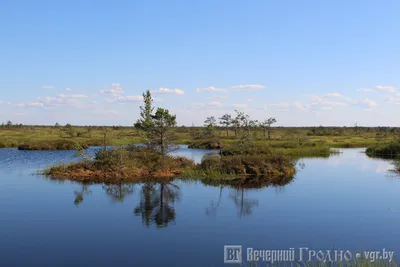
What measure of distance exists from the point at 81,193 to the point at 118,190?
3.19 metres

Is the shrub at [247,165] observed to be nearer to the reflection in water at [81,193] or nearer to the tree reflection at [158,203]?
the tree reflection at [158,203]

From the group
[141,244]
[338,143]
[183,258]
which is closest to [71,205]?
[141,244]

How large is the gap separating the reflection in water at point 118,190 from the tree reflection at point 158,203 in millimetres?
1188

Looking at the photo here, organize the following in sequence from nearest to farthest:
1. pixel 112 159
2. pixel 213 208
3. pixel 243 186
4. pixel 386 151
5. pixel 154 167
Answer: pixel 213 208 → pixel 243 186 → pixel 112 159 → pixel 154 167 → pixel 386 151

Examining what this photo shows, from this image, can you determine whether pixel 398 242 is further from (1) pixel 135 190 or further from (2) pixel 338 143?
(2) pixel 338 143

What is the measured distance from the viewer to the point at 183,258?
17.4 metres

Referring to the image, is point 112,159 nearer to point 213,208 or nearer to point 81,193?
point 81,193

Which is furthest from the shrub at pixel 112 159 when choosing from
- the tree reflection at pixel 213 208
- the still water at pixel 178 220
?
the tree reflection at pixel 213 208

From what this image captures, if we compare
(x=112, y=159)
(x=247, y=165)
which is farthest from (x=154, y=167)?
(x=247, y=165)

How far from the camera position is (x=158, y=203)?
29.6 m

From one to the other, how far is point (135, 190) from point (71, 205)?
751cm

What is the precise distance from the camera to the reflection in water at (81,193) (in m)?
29.5

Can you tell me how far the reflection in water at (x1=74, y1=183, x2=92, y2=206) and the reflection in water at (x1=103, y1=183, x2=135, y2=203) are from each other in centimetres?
160

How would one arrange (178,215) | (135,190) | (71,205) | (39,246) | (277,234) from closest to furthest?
(39,246)
(277,234)
(178,215)
(71,205)
(135,190)
